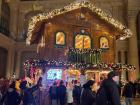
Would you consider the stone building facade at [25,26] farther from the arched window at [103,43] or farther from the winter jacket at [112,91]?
the winter jacket at [112,91]

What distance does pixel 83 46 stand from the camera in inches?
690

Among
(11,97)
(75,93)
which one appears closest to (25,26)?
(75,93)

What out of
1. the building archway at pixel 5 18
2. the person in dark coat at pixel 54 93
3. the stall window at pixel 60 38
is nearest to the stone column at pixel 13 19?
the building archway at pixel 5 18

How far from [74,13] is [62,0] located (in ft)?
33.6

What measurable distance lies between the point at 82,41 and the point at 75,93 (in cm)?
649

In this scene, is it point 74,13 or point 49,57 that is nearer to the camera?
point 49,57

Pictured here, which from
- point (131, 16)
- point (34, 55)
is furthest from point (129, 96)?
point (34, 55)

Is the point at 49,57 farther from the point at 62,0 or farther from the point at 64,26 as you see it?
the point at 62,0

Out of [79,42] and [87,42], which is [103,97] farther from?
[87,42]

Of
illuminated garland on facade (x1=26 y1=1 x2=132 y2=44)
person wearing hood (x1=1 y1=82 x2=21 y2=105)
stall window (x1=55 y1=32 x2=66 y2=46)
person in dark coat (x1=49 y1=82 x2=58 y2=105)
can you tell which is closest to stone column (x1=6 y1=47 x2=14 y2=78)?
illuminated garland on facade (x1=26 y1=1 x2=132 y2=44)

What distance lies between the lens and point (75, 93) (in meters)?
11.6

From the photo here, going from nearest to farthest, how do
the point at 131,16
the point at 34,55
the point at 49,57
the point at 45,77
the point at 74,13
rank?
the point at 45,77 < the point at 49,57 < the point at 74,13 < the point at 131,16 < the point at 34,55

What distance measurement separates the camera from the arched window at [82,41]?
17.3m

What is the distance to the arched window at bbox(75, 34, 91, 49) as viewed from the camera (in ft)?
56.9
